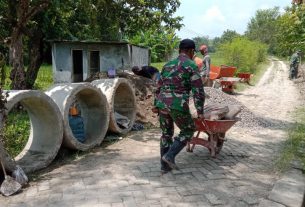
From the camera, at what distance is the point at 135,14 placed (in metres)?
13.9

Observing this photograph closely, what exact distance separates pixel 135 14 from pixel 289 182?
9900 mm

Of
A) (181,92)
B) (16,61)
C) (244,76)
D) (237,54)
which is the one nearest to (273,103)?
(244,76)

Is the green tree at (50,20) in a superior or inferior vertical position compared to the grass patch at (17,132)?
superior

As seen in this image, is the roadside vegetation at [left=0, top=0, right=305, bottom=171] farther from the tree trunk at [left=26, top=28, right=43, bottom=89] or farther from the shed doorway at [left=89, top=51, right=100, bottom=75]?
the shed doorway at [left=89, top=51, right=100, bottom=75]

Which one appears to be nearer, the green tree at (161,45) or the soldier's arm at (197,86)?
the soldier's arm at (197,86)

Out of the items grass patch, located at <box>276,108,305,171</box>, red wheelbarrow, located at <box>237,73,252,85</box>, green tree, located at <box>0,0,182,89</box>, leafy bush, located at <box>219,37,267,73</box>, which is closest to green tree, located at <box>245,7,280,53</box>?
leafy bush, located at <box>219,37,267,73</box>

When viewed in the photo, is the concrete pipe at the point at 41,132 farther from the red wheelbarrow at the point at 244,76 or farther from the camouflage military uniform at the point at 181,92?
the red wheelbarrow at the point at 244,76

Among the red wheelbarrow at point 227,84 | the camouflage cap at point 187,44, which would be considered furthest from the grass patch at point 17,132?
the red wheelbarrow at point 227,84

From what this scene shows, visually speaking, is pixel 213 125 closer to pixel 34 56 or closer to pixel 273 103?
pixel 273 103

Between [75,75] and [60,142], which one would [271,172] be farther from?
[75,75]

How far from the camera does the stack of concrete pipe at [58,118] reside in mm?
5949

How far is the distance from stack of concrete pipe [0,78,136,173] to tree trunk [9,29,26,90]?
3141 millimetres

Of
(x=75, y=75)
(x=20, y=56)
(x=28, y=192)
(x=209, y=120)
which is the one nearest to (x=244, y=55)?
(x=75, y=75)

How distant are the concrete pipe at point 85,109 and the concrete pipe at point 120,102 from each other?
25cm
